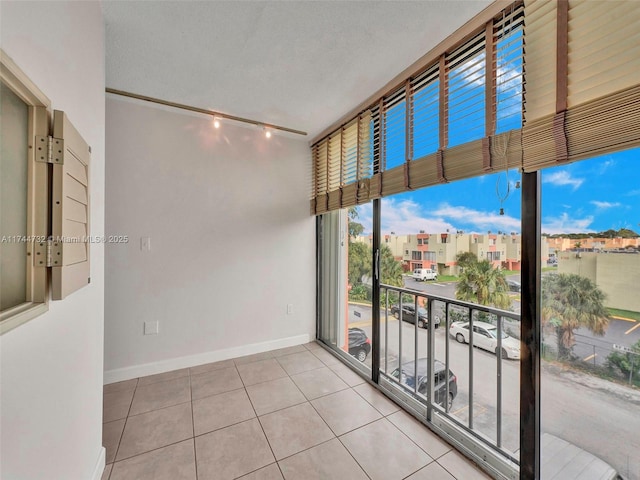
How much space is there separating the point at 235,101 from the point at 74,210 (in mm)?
1801

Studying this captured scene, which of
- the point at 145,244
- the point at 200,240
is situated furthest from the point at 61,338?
the point at 200,240

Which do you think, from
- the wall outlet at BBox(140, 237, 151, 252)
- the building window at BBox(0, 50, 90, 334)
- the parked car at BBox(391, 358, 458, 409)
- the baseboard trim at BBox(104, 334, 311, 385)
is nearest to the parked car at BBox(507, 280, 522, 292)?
the parked car at BBox(391, 358, 458, 409)

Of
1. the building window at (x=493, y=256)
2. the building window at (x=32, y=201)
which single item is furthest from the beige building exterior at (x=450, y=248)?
the building window at (x=32, y=201)

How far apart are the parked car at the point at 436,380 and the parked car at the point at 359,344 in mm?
555

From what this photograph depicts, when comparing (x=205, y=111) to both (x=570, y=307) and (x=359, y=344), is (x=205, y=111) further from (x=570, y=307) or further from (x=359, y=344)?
(x=570, y=307)

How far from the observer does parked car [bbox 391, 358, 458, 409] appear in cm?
185

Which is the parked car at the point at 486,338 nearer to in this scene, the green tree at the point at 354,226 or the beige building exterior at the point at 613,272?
the beige building exterior at the point at 613,272

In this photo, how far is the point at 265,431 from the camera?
1.74 m

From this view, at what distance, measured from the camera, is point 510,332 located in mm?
1515

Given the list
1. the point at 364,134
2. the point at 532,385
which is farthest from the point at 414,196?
the point at 532,385

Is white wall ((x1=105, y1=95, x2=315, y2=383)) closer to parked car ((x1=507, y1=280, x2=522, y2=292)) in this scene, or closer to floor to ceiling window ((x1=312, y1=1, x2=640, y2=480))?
floor to ceiling window ((x1=312, y1=1, x2=640, y2=480))

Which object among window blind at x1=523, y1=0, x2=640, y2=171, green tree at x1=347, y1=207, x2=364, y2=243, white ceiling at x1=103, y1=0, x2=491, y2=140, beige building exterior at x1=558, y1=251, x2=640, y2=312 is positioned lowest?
beige building exterior at x1=558, y1=251, x2=640, y2=312

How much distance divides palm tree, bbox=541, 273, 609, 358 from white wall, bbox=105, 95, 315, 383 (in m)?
2.35

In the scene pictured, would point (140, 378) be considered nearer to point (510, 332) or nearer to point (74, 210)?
point (74, 210)
